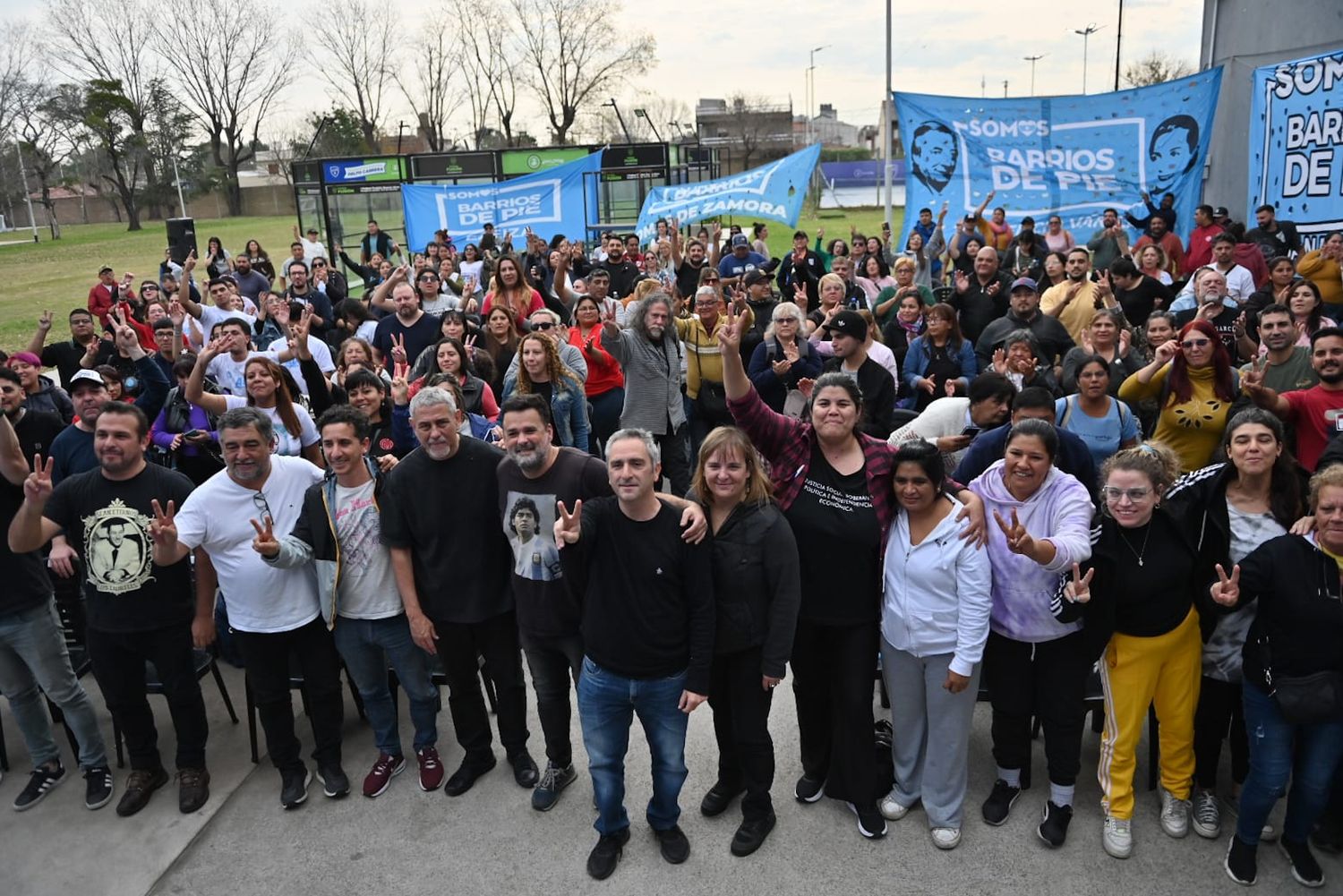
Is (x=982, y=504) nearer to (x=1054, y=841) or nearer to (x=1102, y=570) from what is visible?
(x=1102, y=570)

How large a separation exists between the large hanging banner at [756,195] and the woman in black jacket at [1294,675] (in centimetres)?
1041

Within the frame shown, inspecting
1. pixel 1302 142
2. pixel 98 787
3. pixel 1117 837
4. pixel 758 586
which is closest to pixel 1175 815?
pixel 1117 837

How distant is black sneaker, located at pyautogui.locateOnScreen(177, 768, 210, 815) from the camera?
436 cm

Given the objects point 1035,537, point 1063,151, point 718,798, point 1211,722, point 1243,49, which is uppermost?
point 1243,49

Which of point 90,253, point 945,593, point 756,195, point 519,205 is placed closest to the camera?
point 945,593

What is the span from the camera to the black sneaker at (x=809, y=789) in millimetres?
4172

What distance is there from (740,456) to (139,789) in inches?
133

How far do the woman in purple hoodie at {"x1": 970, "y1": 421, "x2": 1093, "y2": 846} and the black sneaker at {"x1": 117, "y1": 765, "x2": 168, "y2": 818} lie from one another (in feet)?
12.9

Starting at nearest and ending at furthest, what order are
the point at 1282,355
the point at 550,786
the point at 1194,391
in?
the point at 550,786 < the point at 1194,391 < the point at 1282,355

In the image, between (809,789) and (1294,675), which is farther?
(809,789)

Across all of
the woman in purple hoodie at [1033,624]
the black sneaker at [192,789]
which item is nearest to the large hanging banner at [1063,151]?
the woman in purple hoodie at [1033,624]

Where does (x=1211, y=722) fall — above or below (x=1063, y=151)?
below

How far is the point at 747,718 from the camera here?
12.3 feet

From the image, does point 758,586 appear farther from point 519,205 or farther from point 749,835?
point 519,205
